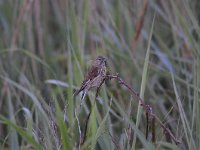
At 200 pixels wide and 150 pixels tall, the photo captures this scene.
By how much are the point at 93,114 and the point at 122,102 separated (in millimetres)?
564

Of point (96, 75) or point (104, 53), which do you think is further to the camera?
point (104, 53)

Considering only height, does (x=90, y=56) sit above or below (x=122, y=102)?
above

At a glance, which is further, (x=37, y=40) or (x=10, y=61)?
(x=37, y=40)

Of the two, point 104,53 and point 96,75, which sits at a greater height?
point 104,53

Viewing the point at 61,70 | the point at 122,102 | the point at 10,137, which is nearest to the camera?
the point at 10,137

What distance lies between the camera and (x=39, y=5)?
6.41ft

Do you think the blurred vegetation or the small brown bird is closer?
the small brown bird

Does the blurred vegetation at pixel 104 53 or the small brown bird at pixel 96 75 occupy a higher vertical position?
the blurred vegetation at pixel 104 53

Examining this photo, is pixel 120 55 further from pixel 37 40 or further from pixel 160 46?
pixel 37 40

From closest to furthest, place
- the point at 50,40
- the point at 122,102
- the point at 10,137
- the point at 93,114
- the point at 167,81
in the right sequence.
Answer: the point at 93,114 → the point at 10,137 → the point at 122,102 → the point at 167,81 → the point at 50,40

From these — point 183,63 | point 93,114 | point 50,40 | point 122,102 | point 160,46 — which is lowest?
point 93,114

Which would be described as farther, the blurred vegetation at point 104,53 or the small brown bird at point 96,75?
the blurred vegetation at point 104,53

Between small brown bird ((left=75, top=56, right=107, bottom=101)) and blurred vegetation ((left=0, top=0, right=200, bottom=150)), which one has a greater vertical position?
blurred vegetation ((left=0, top=0, right=200, bottom=150))

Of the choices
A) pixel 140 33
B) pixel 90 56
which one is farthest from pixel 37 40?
pixel 140 33
